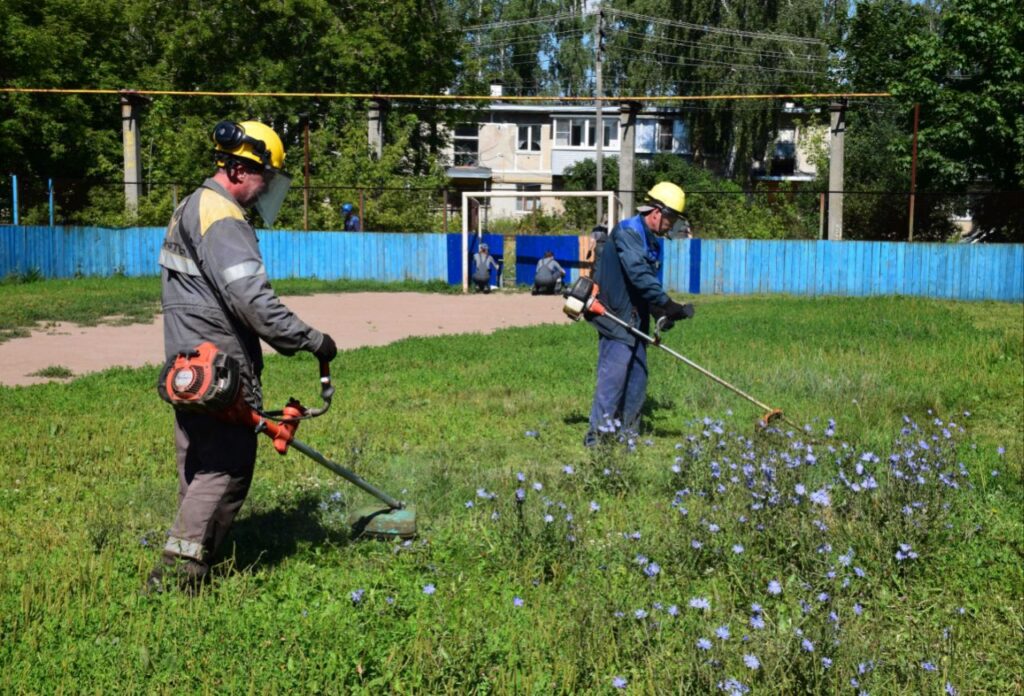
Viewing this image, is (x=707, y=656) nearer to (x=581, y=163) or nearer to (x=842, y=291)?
(x=842, y=291)

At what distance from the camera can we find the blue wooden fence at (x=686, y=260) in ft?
78.3

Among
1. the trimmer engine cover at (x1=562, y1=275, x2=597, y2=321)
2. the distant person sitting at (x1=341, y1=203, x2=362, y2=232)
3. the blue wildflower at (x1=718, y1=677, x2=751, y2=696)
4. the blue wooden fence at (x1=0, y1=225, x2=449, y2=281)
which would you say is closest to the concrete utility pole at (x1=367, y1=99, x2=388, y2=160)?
the distant person sitting at (x1=341, y1=203, x2=362, y2=232)

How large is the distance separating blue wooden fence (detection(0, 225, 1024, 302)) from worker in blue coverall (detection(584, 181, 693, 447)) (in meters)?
17.7

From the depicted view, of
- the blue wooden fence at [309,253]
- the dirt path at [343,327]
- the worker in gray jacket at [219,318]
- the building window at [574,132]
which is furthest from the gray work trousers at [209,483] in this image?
the building window at [574,132]

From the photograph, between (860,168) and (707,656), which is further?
(860,168)

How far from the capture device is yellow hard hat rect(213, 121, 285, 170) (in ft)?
15.5

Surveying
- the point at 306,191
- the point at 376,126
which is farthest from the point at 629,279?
the point at 376,126

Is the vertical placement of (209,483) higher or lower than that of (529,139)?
lower

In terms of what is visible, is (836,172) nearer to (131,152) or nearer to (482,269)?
(482,269)

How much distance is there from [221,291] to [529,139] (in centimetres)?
5875

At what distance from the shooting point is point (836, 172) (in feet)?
85.7

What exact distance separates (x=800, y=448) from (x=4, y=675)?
426cm

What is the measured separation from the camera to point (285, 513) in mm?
5926

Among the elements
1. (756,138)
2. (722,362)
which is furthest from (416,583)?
(756,138)
